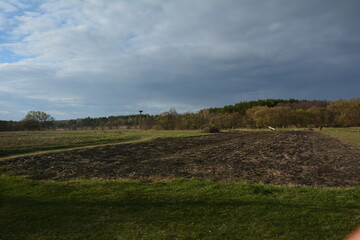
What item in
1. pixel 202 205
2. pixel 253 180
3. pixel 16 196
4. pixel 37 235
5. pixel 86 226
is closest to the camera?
pixel 37 235

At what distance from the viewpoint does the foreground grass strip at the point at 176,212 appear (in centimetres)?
501

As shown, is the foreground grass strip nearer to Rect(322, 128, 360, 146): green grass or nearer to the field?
the field

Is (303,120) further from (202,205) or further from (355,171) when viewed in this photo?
(202,205)

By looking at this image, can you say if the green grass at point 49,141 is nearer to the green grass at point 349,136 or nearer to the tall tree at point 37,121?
the green grass at point 349,136

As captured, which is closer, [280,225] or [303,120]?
[280,225]

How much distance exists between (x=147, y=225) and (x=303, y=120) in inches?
3185

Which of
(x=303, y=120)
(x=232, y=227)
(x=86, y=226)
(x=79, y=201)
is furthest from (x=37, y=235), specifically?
(x=303, y=120)

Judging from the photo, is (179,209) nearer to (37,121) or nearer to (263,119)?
(263,119)

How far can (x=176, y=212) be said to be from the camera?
6.08m

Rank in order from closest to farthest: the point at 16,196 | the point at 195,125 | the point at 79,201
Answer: the point at 79,201 → the point at 16,196 → the point at 195,125

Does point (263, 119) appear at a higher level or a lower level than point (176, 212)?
higher

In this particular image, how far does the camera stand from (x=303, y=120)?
251 ft

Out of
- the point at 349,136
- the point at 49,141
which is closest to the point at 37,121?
the point at 49,141

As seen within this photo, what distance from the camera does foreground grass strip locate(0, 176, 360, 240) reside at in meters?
5.01
